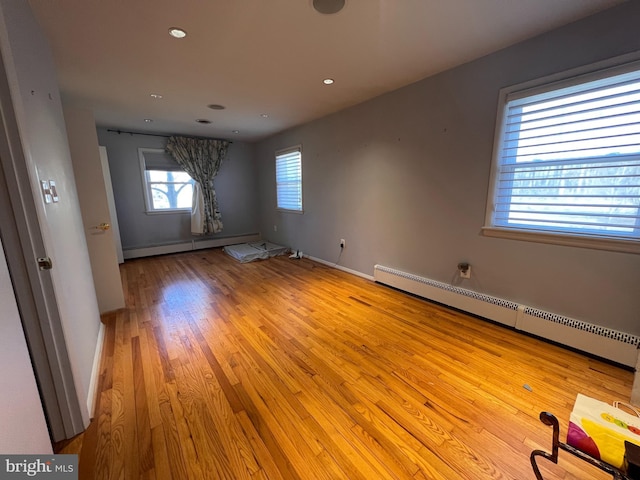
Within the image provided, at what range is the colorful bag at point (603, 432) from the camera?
2.75ft

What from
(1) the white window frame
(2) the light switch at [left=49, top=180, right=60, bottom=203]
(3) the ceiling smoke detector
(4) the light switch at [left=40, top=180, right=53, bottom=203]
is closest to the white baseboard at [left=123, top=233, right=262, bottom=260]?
(1) the white window frame

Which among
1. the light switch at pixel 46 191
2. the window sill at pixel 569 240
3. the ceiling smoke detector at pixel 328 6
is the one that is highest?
the ceiling smoke detector at pixel 328 6

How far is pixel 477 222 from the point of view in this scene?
241 centimetres

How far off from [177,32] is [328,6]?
113cm

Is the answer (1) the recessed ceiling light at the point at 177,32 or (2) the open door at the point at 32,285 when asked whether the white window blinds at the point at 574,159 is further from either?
(2) the open door at the point at 32,285

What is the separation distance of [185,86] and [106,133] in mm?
2910

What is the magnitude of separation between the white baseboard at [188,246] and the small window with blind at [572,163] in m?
5.21

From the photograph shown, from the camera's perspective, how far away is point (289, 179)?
199 inches

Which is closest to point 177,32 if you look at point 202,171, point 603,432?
point 603,432

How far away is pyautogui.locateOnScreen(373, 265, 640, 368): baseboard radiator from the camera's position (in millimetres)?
1768

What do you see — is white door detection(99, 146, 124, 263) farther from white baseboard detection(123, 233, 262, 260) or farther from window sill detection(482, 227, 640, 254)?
window sill detection(482, 227, 640, 254)

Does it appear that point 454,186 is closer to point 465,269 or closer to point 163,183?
point 465,269

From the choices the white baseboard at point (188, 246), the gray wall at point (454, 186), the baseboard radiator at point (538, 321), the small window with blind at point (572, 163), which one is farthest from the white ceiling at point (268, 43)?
Answer: the white baseboard at point (188, 246)

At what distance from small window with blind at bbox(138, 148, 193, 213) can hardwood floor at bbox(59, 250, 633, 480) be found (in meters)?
3.18
